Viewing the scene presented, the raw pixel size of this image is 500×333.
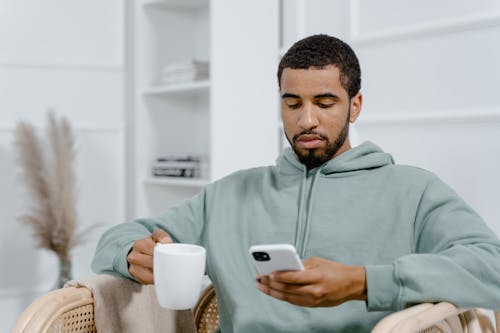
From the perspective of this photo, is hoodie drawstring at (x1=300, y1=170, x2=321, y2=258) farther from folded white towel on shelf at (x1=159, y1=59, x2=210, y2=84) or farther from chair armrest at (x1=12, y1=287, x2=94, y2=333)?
folded white towel on shelf at (x1=159, y1=59, x2=210, y2=84)

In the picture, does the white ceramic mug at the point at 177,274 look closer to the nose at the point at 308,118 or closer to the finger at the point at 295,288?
the finger at the point at 295,288

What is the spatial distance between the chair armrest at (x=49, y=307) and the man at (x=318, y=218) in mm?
92

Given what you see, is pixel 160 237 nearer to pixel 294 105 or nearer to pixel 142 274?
pixel 142 274

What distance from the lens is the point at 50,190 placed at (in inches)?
119

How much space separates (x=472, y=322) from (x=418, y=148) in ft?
2.49

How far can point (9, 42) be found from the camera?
125 inches

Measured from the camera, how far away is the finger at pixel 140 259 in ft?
4.54

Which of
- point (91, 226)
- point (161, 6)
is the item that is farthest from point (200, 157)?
point (161, 6)

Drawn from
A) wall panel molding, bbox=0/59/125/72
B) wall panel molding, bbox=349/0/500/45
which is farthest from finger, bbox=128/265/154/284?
wall panel molding, bbox=0/59/125/72

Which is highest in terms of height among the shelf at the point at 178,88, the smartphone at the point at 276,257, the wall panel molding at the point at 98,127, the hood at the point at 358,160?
the shelf at the point at 178,88

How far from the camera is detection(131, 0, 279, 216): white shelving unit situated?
267 cm

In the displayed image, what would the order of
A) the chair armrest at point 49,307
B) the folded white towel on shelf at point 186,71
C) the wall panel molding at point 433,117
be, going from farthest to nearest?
the folded white towel on shelf at point 186,71
the wall panel molding at point 433,117
the chair armrest at point 49,307

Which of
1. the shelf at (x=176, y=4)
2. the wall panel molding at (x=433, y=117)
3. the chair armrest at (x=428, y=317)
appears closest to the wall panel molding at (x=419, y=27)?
the wall panel molding at (x=433, y=117)

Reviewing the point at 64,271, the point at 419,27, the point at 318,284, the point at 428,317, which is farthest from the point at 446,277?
the point at 64,271
